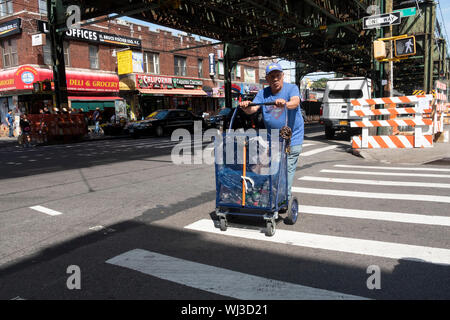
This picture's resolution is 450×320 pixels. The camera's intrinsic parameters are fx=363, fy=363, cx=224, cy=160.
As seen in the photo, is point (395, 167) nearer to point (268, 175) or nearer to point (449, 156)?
point (449, 156)

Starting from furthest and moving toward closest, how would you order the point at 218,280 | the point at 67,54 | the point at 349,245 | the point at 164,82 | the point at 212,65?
1. the point at 212,65
2. the point at 164,82
3. the point at 67,54
4. the point at 349,245
5. the point at 218,280

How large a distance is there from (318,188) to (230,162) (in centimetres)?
306

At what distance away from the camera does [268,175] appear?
4285 mm

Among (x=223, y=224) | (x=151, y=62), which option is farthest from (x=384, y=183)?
(x=151, y=62)

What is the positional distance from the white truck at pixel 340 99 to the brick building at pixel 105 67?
10.4m

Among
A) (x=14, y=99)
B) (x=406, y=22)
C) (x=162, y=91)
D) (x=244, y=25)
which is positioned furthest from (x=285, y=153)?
(x=162, y=91)

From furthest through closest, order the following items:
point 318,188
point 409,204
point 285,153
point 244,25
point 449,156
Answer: point 244,25, point 449,156, point 318,188, point 409,204, point 285,153

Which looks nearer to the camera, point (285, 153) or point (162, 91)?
point (285, 153)

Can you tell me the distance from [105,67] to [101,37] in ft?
7.87

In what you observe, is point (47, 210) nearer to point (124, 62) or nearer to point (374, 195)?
point (374, 195)

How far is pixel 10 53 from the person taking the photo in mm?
26734

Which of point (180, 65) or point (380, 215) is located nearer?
point (380, 215)

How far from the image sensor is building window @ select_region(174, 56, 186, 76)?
124 ft

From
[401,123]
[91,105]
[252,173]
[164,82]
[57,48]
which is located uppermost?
[57,48]
